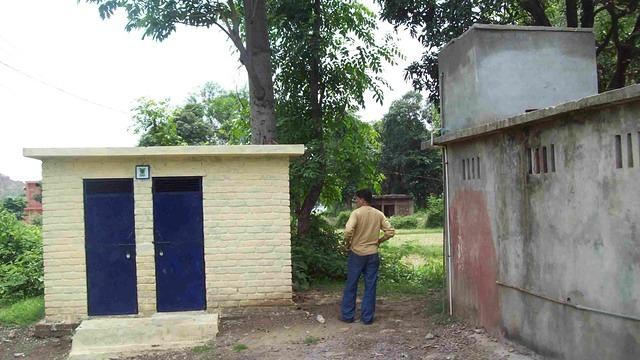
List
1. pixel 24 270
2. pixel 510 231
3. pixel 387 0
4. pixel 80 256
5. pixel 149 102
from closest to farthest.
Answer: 1. pixel 510 231
2. pixel 80 256
3. pixel 387 0
4. pixel 24 270
5. pixel 149 102

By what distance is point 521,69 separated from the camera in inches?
267

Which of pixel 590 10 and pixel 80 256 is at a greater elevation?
pixel 590 10

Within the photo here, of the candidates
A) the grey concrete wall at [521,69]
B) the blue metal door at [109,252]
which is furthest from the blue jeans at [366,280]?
the blue metal door at [109,252]

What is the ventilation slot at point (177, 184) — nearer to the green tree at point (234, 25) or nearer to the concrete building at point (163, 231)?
the concrete building at point (163, 231)

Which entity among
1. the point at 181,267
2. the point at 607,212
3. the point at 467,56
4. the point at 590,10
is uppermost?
the point at 590,10

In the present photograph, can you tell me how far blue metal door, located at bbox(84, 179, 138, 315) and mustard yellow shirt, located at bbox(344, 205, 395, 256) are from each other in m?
2.90

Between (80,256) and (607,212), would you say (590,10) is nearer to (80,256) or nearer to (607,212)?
(607,212)

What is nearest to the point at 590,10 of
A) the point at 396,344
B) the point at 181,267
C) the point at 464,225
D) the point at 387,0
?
the point at 387,0

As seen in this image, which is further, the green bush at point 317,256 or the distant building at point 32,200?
the distant building at point 32,200

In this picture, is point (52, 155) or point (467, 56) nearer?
point (467, 56)

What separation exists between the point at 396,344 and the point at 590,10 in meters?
7.45

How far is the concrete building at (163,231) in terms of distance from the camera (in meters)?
7.87

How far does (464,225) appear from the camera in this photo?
726 centimetres

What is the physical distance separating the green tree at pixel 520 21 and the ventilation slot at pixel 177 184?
4846 mm
